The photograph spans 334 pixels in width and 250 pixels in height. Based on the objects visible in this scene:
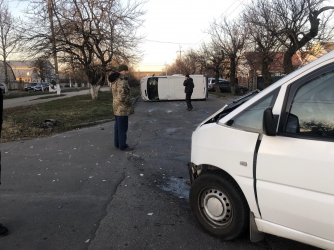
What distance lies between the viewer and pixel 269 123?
2.32m

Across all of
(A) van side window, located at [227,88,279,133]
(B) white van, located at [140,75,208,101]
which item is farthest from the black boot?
(B) white van, located at [140,75,208,101]

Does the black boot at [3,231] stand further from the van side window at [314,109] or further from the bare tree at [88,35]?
the bare tree at [88,35]

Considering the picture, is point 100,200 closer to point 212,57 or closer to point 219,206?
point 219,206

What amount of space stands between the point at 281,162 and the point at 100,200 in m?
2.65

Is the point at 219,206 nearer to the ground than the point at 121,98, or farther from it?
nearer to the ground

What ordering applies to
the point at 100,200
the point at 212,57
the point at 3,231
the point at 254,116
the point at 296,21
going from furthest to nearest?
the point at 212,57, the point at 296,21, the point at 100,200, the point at 3,231, the point at 254,116

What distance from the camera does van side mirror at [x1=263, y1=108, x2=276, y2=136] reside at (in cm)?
231

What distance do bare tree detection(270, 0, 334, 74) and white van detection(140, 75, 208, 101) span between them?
7.97 metres

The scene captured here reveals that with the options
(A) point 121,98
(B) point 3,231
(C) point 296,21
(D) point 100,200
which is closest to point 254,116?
(D) point 100,200

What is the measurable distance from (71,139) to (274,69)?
688 inches

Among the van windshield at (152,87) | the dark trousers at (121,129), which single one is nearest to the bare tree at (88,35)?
the van windshield at (152,87)

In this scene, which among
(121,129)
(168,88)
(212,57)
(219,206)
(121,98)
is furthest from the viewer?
(212,57)

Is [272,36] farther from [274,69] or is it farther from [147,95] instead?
[147,95]

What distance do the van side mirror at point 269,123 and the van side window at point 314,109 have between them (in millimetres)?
145
